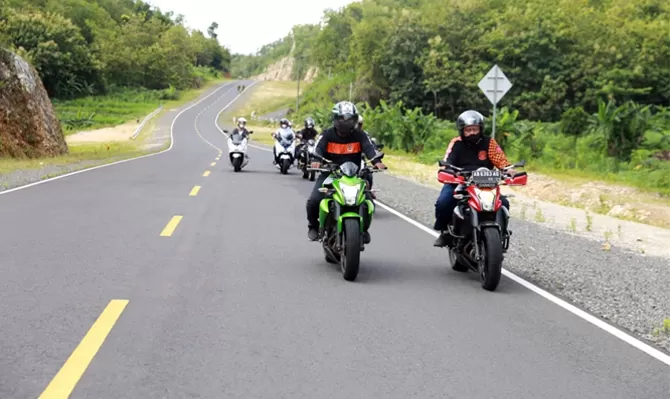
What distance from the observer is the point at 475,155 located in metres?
9.09

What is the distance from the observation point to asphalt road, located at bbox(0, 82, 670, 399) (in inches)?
199

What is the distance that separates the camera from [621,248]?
12.2 m

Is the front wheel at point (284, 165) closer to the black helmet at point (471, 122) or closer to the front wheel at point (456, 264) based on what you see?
the front wheel at point (456, 264)

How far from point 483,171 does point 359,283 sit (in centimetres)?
172

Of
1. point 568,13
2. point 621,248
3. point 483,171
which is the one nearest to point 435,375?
point 483,171

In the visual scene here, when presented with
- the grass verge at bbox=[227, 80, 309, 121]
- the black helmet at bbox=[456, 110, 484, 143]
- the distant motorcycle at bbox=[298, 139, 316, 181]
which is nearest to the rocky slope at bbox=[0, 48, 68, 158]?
the distant motorcycle at bbox=[298, 139, 316, 181]

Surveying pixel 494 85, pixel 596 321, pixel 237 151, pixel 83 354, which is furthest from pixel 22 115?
pixel 596 321

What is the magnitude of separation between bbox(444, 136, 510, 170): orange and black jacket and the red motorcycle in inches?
14.7

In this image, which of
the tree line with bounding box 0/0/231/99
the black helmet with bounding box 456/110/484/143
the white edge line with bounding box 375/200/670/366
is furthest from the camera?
the tree line with bounding box 0/0/231/99

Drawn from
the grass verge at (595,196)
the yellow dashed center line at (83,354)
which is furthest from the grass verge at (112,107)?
the yellow dashed center line at (83,354)

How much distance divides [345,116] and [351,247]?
1.56m

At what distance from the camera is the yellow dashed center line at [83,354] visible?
471 cm

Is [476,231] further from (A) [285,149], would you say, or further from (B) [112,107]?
(B) [112,107]

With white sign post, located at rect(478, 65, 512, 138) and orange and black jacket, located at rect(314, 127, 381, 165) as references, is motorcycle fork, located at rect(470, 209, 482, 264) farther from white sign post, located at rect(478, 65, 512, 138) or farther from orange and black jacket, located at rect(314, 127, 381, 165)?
white sign post, located at rect(478, 65, 512, 138)
